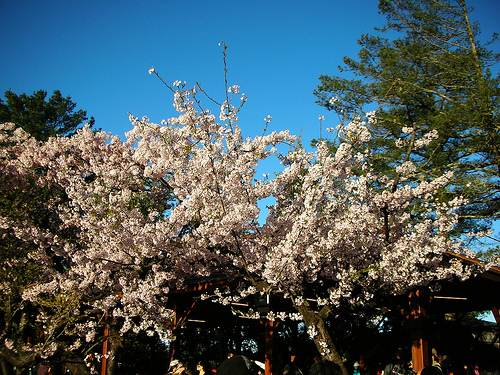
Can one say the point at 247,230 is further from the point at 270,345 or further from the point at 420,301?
the point at 420,301

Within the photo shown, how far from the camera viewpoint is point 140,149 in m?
9.33

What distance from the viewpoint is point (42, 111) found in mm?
23859

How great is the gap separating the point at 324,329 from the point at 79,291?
A: 5205mm

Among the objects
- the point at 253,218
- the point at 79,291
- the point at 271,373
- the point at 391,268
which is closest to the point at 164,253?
the point at 79,291

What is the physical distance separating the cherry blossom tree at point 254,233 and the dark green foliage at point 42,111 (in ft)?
54.2

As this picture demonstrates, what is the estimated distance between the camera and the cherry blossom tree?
630 cm

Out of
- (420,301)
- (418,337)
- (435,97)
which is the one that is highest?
(435,97)

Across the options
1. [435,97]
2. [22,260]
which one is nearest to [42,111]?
[22,260]

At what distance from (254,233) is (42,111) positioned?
21.6 meters

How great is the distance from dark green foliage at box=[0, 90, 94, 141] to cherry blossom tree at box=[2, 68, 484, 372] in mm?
16513

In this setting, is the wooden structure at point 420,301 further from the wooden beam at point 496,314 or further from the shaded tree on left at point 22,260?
the shaded tree on left at point 22,260

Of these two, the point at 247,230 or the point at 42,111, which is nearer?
the point at 247,230

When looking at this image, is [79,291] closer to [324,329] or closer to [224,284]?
[224,284]

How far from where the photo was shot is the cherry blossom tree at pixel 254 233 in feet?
20.7
